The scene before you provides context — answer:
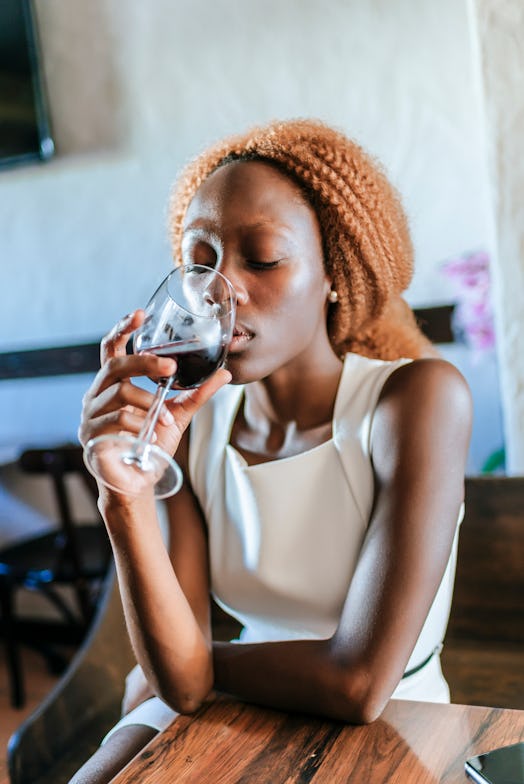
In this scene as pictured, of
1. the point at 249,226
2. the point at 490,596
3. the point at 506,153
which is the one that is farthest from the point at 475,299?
the point at 249,226

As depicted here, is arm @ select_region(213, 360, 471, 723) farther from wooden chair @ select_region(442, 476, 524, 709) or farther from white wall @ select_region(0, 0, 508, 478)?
white wall @ select_region(0, 0, 508, 478)

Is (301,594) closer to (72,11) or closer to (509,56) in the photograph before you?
(509,56)

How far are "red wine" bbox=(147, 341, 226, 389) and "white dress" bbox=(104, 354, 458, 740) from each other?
0.36 m

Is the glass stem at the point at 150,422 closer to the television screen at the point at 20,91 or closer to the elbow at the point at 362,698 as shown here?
the elbow at the point at 362,698

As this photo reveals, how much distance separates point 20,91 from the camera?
150 inches

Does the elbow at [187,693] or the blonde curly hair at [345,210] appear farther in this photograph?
the blonde curly hair at [345,210]

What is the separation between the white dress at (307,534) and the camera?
4.62ft

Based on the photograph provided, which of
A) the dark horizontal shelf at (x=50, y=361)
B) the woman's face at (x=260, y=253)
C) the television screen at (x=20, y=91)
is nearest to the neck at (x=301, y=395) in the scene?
the woman's face at (x=260, y=253)

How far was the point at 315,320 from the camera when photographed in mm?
1472

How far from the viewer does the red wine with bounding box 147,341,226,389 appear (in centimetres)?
113

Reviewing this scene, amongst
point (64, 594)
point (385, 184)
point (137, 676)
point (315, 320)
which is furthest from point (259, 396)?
point (64, 594)

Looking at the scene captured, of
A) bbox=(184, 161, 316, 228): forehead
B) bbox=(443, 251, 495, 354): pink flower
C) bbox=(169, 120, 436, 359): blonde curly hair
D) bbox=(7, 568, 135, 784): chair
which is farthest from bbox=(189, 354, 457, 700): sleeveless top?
bbox=(443, 251, 495, 354): pink flower

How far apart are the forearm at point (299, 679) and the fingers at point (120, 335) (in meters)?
0.48

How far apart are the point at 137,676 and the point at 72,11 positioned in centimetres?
311
